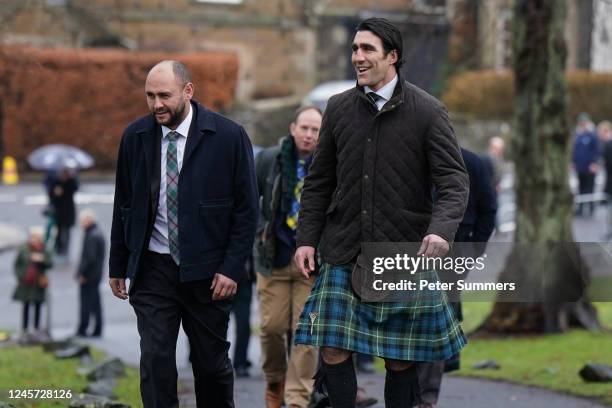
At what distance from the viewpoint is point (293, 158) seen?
846 cm

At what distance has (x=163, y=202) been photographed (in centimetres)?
671

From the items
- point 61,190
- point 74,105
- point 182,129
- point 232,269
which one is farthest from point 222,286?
point 74,105

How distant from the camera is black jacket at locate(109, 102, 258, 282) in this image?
6.65 m

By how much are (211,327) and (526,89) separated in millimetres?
7232

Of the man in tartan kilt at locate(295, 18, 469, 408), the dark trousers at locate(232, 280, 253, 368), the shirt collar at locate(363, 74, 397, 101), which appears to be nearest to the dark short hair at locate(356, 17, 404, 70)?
the man in tartan kilt at locate(295, 18, 469, 408)

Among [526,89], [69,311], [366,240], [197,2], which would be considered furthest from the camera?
[197,2]

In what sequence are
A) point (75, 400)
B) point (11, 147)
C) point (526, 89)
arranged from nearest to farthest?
1. point (75, 400)
2. point (526, 89)
3. point (11, 147)

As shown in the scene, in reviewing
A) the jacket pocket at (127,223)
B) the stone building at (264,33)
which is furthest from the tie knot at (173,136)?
the stone building at (264,33)

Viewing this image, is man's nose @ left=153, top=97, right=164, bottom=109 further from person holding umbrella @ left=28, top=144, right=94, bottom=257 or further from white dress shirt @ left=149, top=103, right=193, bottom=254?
person holding umbrella @ left=28, top=144, right=94, bottom=257

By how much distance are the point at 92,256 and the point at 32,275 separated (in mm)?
786

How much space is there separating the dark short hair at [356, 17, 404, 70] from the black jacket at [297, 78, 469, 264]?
0.17m

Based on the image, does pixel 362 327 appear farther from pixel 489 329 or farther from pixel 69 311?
pixel 69 311

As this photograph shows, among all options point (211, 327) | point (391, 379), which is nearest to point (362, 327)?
point (391, 379)

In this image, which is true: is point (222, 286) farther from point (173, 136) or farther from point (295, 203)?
point (295, 203)
